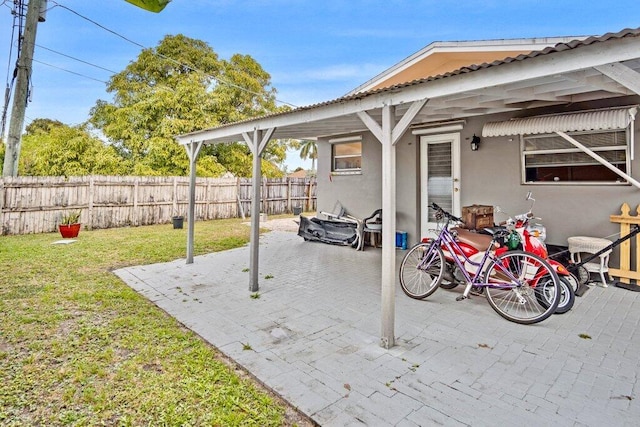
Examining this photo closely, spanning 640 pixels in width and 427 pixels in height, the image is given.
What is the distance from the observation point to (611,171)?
468 cm

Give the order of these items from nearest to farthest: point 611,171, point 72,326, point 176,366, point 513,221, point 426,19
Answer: point 176,366
point 72,326
point 513,221
point 611,171
point 426,19

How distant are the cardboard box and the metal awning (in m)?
1.31

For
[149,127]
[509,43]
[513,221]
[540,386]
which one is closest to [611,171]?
[513,221]

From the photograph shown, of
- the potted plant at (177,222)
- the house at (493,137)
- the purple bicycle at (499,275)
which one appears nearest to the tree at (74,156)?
→ the potted plant at (177,222)

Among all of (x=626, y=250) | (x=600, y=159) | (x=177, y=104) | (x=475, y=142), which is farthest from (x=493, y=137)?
(x=177, y=104)

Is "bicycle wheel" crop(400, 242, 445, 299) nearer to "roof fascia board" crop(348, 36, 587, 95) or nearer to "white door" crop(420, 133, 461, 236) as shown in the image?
"white door" crop(420, 133, 461, 236)

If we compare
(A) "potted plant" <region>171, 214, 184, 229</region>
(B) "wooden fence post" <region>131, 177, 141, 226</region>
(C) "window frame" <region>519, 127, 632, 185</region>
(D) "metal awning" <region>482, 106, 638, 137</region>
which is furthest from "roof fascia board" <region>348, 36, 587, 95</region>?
(B) "wooden fence post" <region>131, 177, 141, 226</region>

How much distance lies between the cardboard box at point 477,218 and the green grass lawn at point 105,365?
3.55 meters

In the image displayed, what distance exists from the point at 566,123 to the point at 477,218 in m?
1.71

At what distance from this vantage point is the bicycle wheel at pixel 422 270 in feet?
13.6

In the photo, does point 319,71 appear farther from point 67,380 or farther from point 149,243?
point 67,380

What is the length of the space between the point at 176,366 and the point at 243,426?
97 cm

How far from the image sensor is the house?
8.00 ft

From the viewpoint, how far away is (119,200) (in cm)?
1073
